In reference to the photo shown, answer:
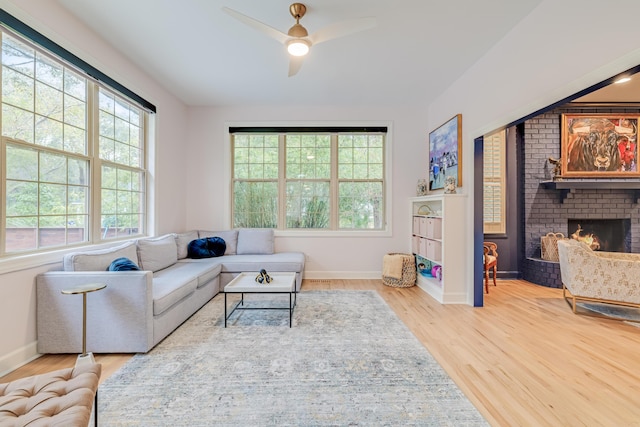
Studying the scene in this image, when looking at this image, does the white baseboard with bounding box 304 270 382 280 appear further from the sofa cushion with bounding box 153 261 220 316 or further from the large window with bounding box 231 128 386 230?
the sofa cushion with bounding box 153 261 220 316

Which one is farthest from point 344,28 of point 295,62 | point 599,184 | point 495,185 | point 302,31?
point 599,184

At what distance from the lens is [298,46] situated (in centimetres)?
245

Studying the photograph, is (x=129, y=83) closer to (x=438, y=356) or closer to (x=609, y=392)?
(x=438, y=356)

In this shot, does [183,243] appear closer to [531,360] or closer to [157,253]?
[157,253]

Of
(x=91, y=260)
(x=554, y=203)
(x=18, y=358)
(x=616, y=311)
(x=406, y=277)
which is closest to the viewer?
(x=18, y=358)

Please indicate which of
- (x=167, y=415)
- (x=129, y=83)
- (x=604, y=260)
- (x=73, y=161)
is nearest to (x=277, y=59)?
(x=129, y=83)

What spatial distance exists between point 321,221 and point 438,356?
2991mm

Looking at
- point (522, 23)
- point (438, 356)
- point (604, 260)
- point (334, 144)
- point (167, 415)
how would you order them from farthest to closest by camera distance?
point (334, 144) < point (604, 260) < point (522, 23) < point (438, 356) < point (167, 415)

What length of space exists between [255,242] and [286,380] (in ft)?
9.33

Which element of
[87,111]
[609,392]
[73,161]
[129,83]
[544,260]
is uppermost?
[129,83]

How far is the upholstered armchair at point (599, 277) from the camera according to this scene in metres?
3.02

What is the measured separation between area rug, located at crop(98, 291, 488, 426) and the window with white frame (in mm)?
3080

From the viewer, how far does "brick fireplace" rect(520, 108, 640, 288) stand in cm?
464

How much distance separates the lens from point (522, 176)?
4805 mm
